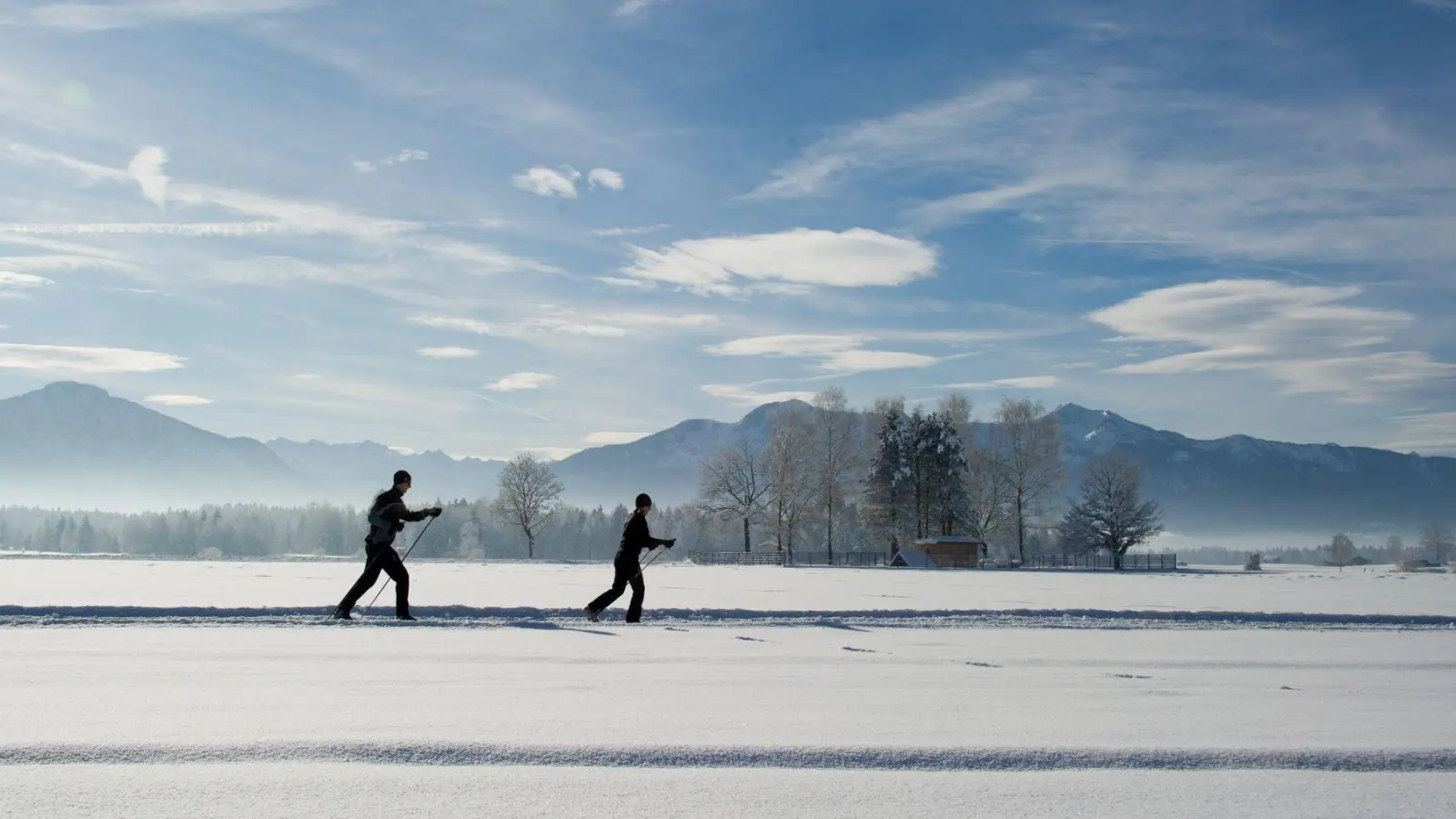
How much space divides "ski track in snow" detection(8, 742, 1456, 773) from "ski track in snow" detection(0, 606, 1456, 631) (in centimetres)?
844

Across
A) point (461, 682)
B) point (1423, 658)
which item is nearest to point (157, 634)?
point (461, 682)

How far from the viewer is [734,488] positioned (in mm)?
75750

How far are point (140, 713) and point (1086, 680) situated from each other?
7022 mm

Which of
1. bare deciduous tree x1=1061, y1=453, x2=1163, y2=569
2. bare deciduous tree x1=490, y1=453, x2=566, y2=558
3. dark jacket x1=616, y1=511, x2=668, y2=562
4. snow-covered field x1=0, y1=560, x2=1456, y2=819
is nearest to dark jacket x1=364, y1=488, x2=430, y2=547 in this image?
snow-covered field x1=0, y1=560, x2=1456, y2=819

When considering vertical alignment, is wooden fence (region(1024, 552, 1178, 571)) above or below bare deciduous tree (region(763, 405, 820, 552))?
below

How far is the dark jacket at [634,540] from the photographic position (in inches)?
576

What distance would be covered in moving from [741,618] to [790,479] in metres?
57.9

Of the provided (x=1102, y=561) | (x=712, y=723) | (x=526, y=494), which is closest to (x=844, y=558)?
(x=1102, y=561)

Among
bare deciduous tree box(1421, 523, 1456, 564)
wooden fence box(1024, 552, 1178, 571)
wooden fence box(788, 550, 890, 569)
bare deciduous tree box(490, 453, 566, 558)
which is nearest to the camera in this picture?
wooden fence box(788, 550, 890, 569)

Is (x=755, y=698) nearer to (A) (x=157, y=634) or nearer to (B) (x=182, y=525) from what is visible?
(A) (x=157, y=634)

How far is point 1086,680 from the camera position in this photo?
8.60 m

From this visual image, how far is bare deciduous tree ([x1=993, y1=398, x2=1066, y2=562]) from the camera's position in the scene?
74.1 metres

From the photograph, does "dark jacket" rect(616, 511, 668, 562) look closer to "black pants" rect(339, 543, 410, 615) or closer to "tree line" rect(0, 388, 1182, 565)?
"black pants" rect(339, 543, 410, 615)

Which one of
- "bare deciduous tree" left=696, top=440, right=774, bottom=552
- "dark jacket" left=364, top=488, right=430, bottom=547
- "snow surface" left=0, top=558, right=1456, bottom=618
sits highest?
"bare deciduous tree" left=696, top=440, right=774, bottom=552
